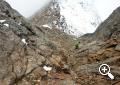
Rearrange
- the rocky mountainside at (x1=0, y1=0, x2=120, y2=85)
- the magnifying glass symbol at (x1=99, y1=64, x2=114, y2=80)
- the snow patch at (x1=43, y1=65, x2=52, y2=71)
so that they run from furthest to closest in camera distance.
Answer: the magnifying glass symbol at (x1=99, y1=64, x2=114, y2=80) < the snow patch at (x1=43, y1=65, x2=52, y2=71) < the rocky mountainside at (x1=0, y1=0, x2=120, y2=85)

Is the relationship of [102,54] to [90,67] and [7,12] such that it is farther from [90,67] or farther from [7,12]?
[7,12]

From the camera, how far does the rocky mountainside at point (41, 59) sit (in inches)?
921

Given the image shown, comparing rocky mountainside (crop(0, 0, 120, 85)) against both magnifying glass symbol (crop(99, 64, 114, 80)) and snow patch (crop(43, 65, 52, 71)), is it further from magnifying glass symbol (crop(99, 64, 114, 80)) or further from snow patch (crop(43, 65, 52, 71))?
magnifying glass symbol (crop(99, 64, 114, 80))

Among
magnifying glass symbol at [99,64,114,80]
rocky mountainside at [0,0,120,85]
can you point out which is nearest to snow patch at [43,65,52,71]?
rocky mountainside at [0,0,120,85]

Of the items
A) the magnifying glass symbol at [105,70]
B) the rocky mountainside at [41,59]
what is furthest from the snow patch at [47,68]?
the magnifying glass symbol at [105,70]

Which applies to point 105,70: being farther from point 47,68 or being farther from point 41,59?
point 41,59

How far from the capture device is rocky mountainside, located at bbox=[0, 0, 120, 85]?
921 inches

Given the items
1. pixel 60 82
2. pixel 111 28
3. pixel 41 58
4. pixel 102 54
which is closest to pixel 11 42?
pixel 41 58

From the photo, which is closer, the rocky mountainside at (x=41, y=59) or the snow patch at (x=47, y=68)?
the rocky mountainside at (x=41, y=59)

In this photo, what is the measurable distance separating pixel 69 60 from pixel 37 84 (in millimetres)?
4879

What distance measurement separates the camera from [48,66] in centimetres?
2469

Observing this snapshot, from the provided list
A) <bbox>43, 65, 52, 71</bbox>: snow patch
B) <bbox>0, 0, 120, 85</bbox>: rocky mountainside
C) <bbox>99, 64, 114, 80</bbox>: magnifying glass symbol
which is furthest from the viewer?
<bbox>99, 64, 114, 80</bbox>: magnifying glass symbol

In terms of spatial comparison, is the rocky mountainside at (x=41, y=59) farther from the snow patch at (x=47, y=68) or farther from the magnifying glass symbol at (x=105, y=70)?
the magnifying glass symbol at (x=105, y=70)

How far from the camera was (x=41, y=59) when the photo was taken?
24.9 m
